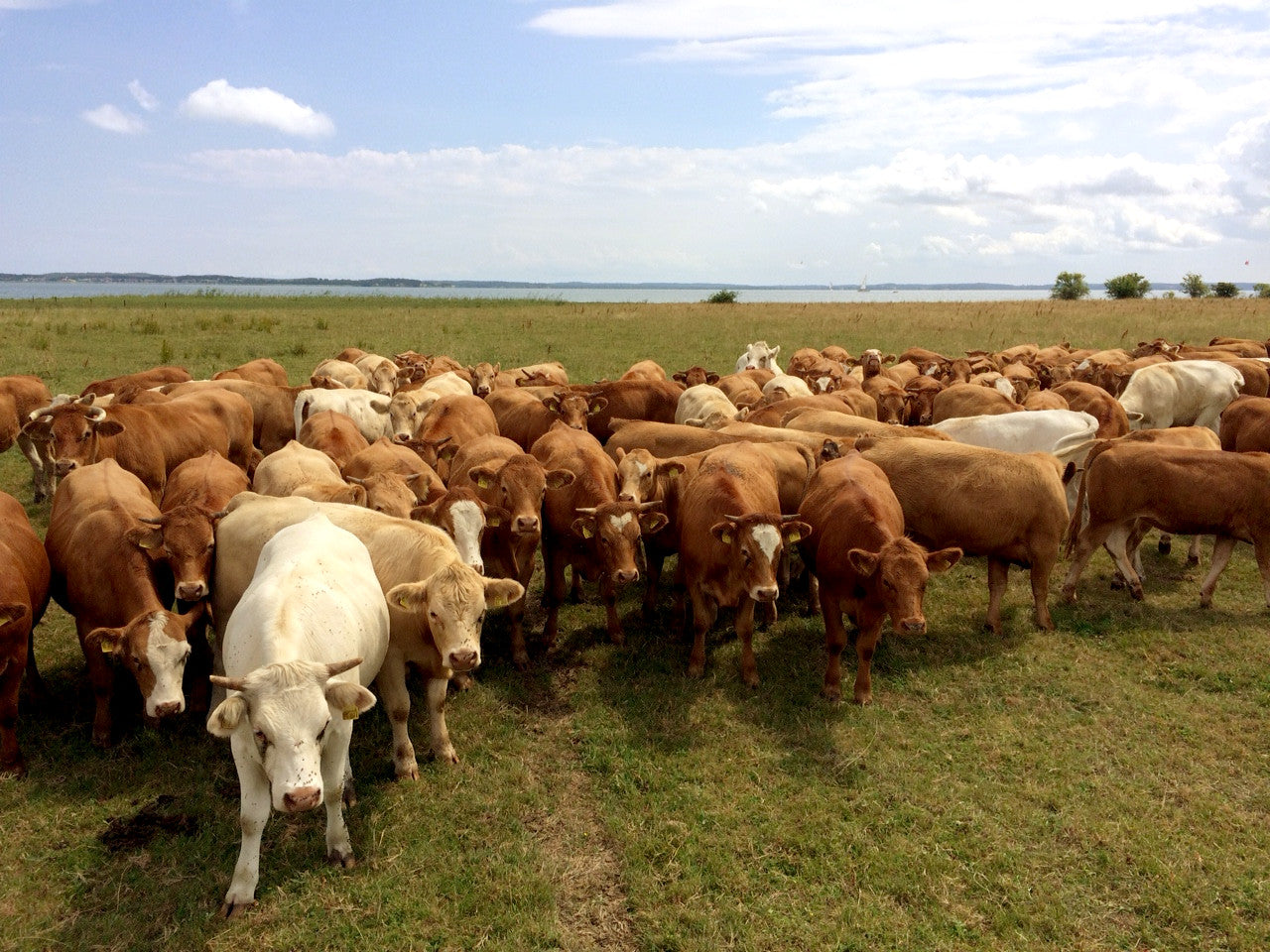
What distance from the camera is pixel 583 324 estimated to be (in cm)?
3475

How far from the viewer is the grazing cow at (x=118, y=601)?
17.3ft

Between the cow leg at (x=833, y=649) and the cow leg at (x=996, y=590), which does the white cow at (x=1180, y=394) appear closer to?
the cow leg at (x=996, y=590)

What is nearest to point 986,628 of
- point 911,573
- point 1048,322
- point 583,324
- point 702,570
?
point 911,573

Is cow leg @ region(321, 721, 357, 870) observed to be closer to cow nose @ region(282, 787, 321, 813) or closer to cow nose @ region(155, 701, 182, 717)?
cow nose @ region(282, 787, 321, 813)

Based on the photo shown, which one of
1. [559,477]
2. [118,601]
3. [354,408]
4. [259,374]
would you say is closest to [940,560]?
[559,477]

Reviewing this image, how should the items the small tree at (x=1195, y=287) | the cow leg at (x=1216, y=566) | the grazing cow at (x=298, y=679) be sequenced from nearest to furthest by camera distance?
the grazing cow at (x=298, y=679)
the cow leg at (x=1216, y=566)
the small tree at (x=1195, y=287)

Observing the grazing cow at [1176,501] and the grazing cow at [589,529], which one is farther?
the grazing cow at [1176,501]

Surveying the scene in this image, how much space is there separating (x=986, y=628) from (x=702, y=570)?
2747 mm

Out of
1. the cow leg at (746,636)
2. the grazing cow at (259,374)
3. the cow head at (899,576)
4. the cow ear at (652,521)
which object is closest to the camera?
the cow head at (899,576)

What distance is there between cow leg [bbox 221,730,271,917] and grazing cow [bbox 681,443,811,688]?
133 inches

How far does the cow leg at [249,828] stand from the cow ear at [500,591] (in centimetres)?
156

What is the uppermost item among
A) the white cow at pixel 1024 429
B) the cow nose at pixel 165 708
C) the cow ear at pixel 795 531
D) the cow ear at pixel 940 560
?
the white cow at pixel 1024 429

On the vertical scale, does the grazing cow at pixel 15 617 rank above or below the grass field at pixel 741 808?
above

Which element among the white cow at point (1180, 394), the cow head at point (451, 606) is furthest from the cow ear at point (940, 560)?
the white cow at point (1180, 394)
